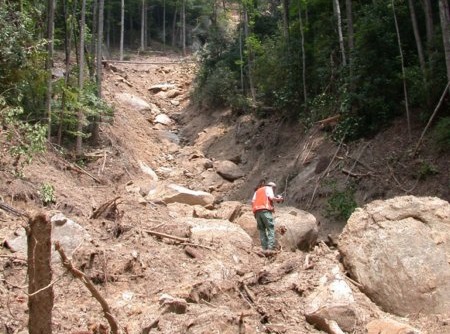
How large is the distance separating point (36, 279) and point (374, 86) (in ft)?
41.7

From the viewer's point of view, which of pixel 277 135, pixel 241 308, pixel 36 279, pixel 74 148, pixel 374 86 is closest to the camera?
pixel 36 279

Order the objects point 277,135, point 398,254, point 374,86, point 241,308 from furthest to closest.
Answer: point 277,135, point 374,86, point 398,254, point 241,308

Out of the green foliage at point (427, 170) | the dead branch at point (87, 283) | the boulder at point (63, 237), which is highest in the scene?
the dead branch at point (87, 283)

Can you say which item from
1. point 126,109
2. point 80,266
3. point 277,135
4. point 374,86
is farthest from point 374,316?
point 126,109

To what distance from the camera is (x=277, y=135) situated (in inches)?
819

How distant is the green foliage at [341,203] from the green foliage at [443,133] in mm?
2556

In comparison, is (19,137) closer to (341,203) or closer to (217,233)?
(217,233)

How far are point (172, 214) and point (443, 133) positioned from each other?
6.85 m

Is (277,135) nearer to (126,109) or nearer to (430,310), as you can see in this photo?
(126,109)

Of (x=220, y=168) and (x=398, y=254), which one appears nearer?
(x=398, y=254)

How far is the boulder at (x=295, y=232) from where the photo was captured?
11438 millimetres

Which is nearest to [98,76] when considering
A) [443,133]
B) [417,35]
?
[417,35]

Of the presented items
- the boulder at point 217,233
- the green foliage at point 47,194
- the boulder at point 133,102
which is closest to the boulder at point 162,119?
the boulder at point 133,102

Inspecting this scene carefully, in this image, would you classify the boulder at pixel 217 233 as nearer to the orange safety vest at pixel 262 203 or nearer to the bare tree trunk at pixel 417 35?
the orange safety vest at pixel 262 203
